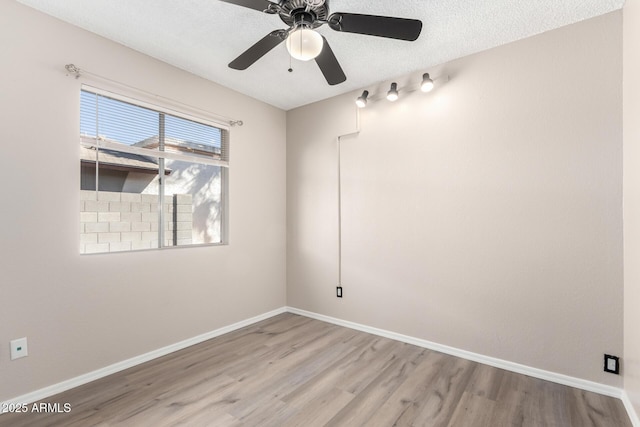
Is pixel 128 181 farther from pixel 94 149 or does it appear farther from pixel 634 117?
pixel 634 117

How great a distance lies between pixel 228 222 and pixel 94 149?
132 centimetres

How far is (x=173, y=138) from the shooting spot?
2.81 metres

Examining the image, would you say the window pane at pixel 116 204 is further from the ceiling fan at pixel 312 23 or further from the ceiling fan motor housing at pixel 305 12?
the ceiling fan motor housing at pixel 305 12

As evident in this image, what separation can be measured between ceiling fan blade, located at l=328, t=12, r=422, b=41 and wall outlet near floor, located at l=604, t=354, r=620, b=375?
2.44 metres

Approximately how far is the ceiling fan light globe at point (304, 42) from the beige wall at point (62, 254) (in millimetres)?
1664

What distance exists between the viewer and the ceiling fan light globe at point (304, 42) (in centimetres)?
154

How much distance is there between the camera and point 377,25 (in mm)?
1658

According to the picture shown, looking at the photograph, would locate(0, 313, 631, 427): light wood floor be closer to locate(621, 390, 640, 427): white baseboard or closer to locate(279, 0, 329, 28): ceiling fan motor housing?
locate(621, 390, 640, 427): white baseboard

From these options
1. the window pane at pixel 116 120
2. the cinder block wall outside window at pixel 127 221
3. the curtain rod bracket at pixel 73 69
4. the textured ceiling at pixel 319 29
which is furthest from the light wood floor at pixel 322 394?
the textured ceiling at pixel 319 29

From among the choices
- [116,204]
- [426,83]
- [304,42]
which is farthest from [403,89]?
[116,204]

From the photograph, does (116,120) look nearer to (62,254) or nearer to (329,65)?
(62,254)

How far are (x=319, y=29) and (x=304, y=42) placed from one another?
2.85 feet

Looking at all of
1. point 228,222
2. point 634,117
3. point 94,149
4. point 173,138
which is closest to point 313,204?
point 228,222

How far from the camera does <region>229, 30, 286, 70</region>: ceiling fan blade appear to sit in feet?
5.79
